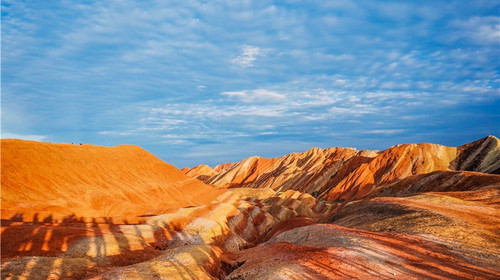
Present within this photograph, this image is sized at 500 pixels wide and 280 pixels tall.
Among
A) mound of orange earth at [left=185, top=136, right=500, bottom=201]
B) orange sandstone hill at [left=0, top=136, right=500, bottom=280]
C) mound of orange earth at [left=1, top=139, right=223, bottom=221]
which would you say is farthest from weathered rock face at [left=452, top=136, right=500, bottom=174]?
mound of orange earth at [left=1, top=139, right=223, bottom=221]

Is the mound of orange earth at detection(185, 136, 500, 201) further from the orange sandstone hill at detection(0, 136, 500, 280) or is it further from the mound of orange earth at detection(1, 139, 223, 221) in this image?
the mound of orange earth at detection(1, 139, 223, 221)

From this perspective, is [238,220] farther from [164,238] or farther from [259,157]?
[259,157]

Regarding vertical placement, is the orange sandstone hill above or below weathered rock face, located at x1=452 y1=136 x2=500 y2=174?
below

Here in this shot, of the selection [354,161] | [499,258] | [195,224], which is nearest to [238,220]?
[195,224]

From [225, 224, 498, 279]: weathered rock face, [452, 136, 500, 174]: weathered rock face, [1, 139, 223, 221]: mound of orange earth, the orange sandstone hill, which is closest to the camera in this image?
[225, 224, 498, 279]: weathered rock face

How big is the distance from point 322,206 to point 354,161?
37.9 metres

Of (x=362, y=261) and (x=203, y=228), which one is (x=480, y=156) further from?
(x=362, y=261)

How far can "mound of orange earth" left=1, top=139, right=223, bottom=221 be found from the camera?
42.6 meters

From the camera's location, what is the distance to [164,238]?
1275 inches

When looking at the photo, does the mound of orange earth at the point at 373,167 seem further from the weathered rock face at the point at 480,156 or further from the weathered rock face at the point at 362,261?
the weathered rock face at the point at 362,261

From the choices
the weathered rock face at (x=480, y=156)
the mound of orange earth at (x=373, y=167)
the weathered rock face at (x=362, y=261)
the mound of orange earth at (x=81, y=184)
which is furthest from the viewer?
the mound of orange earth at (x=373, y=167)

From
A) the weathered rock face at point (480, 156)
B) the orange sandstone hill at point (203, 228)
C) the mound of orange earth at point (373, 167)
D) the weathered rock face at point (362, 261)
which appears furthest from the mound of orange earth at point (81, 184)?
the weathered rock face at point (480, 156)

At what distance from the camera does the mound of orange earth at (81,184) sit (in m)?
42.6

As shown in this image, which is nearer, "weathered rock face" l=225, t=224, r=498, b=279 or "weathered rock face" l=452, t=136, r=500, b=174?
"weathered rock face" l=225, t=224, r=498, b=279
